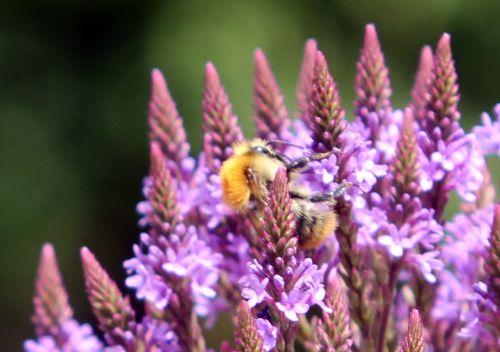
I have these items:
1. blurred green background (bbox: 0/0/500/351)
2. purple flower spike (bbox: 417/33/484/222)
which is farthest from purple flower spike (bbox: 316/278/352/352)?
blurred green background (bbox: 0/0/500/351)

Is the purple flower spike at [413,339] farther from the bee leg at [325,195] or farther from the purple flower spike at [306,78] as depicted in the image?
the purple flower spike at [306,78]

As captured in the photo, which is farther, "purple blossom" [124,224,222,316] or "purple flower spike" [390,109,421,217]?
"purple blossom" [124,224,222,316]

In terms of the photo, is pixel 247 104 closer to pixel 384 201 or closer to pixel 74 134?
pixel 74 134

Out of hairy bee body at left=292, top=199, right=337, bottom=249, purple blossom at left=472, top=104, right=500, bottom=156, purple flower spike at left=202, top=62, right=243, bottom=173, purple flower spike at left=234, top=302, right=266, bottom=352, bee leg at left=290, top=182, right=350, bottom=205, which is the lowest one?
purple flower spike at left=234, top=302, right=266, bottom=352

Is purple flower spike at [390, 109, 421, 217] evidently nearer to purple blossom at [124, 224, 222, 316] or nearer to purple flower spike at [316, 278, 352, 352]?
purple flower spike at [316, 278, 352, 352]

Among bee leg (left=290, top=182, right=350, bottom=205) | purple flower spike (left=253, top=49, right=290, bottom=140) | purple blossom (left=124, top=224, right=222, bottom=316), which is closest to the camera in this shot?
bee leg (left=290, top=182, right=350, bottom=205)

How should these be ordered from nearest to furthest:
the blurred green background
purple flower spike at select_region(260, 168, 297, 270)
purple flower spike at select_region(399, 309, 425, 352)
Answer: purple flower spike at select_region(399, 309, 425, 352)
purple flower spike at select_region(260, 168, 297, 270)
the blurred green background

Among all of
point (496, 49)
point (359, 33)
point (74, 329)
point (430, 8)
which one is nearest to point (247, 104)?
point (359, 33)

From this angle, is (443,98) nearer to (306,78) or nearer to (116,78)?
(306,78)
